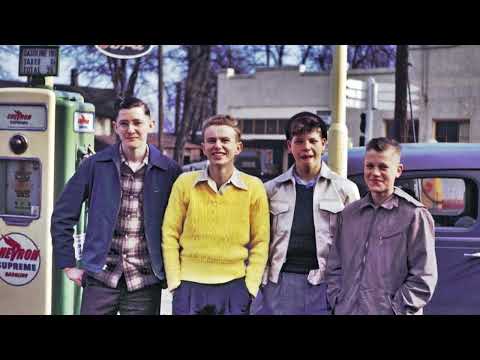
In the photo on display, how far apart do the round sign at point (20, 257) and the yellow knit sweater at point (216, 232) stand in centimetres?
110

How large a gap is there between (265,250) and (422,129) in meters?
1.57

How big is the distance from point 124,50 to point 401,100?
6.14 feet

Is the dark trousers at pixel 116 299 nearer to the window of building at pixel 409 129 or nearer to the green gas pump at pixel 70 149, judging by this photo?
the green gas pump at pixel 70 149

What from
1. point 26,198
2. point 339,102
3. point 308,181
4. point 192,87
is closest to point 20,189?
point 26,198

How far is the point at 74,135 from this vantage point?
13.3 feet

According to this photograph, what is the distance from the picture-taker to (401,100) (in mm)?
4270

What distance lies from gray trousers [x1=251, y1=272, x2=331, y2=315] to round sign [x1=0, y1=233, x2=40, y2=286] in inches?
59.6

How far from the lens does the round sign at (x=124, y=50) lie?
4125mm

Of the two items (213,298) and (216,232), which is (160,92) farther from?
(213,298)

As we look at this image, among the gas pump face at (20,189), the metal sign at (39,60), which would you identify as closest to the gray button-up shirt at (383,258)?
the gas pump face at (20,189)

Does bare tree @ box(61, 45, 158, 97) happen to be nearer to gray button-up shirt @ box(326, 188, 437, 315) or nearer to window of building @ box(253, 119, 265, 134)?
window of building @ box(253, 119, 265, 134)

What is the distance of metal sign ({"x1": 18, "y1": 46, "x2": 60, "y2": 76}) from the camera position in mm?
4023
